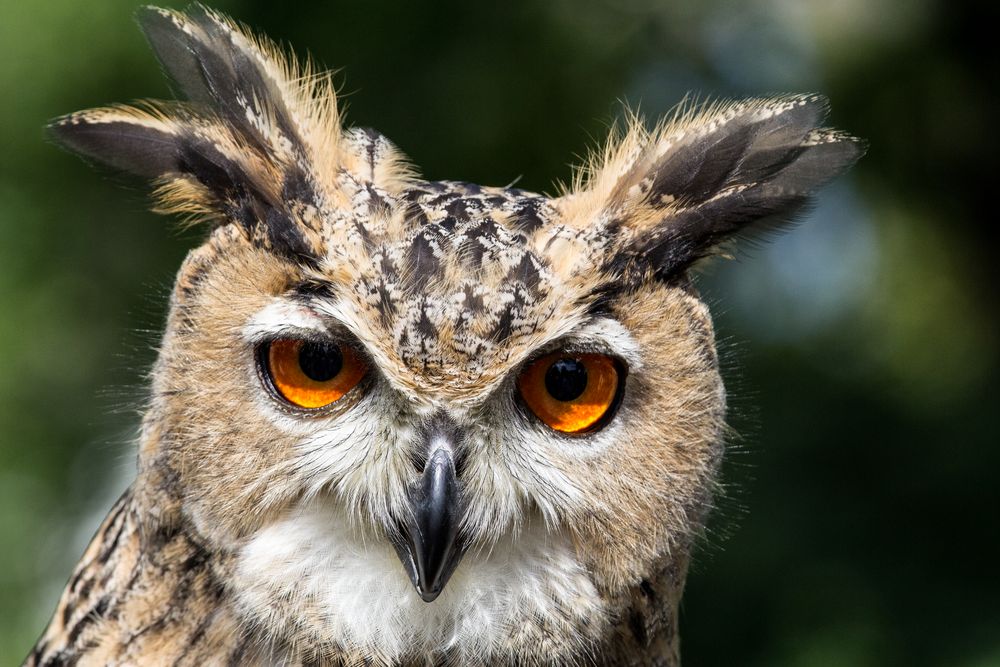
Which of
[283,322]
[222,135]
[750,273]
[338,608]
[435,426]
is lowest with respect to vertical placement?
[338,608]

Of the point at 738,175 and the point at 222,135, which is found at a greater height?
the point at 738,175

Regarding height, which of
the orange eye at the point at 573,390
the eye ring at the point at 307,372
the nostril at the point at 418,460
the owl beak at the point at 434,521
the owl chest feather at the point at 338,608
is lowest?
the owl chest feather at the point at 338,608

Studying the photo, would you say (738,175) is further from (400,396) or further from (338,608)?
(338,608)

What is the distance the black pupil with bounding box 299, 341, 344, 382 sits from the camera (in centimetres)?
159

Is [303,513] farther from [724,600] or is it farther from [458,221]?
[724,600]

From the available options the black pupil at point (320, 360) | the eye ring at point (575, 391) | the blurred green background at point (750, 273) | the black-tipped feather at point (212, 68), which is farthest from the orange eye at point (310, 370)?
the blurred green background at point (750, 273)

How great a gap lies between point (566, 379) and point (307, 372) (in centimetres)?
41

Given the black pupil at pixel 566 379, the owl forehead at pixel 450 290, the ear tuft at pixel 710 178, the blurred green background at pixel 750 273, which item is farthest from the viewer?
the blurred green background at pixel 750 273

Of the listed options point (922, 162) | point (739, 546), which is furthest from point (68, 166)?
point (922, 162)

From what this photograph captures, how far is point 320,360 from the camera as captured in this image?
1.60m

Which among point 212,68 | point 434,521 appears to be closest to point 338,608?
point 434,521

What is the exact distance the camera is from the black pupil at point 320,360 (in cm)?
159

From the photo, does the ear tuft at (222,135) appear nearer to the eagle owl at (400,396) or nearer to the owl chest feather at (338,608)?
the eagle owl at (400,396)

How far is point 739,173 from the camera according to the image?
1910 mm
